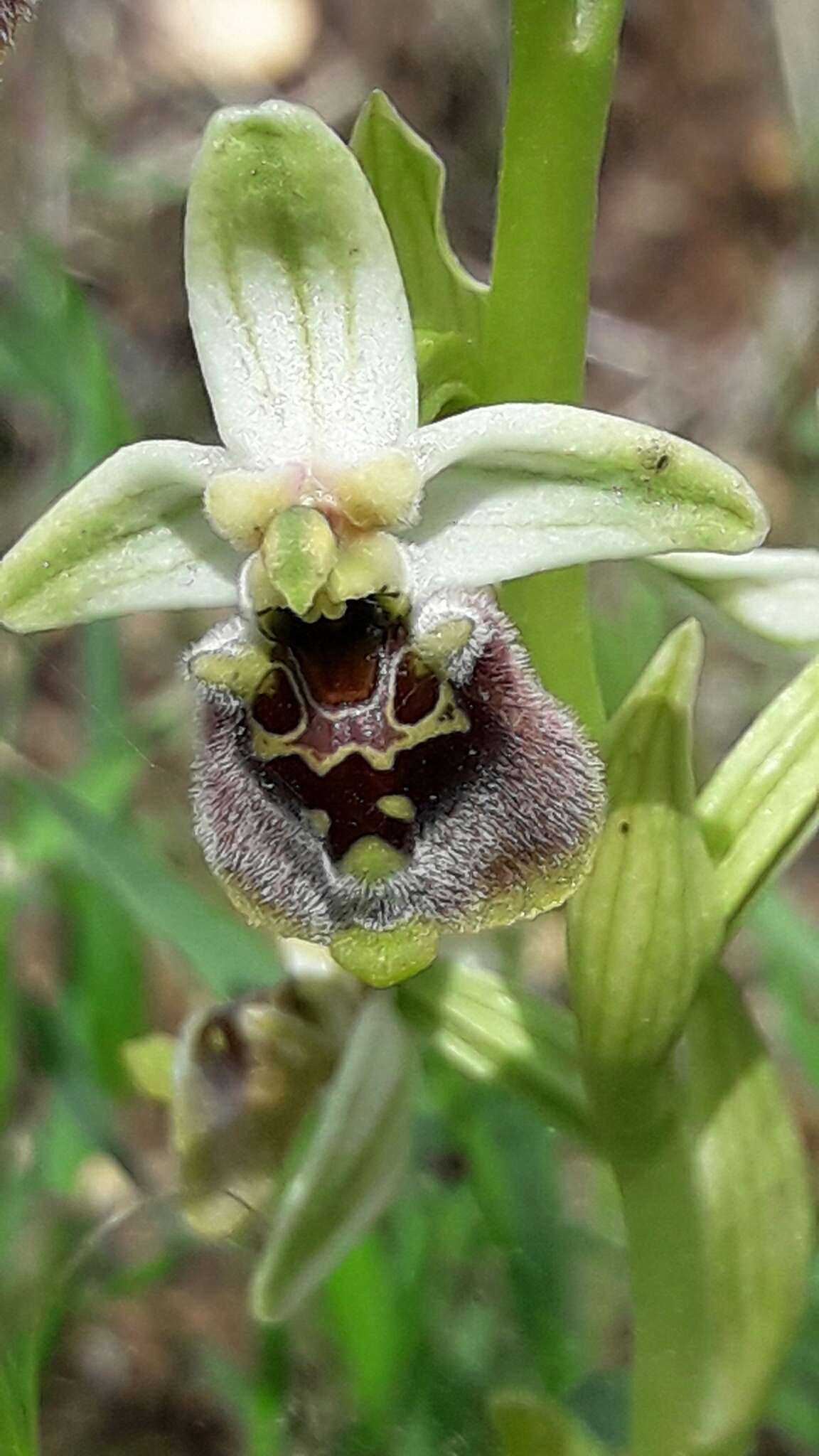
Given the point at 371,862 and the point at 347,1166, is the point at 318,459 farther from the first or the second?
the point at 347,1166

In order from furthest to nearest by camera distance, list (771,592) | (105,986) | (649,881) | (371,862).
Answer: (105,986), (771,592), (649,881), (371,862)

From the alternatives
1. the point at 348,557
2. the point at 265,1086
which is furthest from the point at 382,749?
the point at 265,1086

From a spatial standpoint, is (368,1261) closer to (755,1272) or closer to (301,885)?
(755,1272)

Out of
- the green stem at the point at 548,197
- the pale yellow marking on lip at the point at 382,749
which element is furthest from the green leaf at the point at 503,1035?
the green stem at the point at 548,197

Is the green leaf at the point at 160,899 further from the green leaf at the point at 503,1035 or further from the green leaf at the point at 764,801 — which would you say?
the green leaf at the point at 764,801

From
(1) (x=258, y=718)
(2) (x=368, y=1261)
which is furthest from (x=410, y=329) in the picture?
(2) (x=368, y=1261)

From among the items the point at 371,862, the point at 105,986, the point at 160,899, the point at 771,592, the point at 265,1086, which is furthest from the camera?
the point at 105,986

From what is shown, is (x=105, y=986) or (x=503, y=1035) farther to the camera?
(x=105, y=986)
